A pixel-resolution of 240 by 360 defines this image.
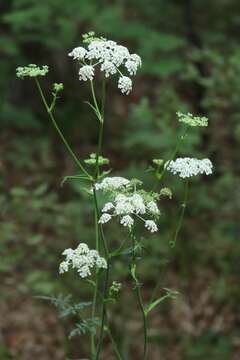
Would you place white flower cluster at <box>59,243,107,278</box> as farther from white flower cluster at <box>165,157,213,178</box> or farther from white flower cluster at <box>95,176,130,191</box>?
white flower cluster at <box>165,157,213,178</box>

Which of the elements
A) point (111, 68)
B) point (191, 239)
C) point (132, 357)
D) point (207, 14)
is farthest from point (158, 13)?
point (111, 68)

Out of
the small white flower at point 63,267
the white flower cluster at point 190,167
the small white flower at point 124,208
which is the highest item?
the white flower cluster at point 190,167

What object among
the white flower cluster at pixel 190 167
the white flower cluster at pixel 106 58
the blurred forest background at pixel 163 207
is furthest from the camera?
the blurred forest background at pixel 163 207

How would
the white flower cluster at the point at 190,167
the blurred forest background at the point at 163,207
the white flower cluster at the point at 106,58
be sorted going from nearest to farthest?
the white flower cluster at the point at 106,58 → the white flower cluster at the point at 190,167 → the blurred forest background at the point at 163,207

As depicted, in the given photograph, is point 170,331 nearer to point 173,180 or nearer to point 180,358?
point 180,358

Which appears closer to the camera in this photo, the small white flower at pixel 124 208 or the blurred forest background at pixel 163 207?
the small white flower at pixel 124 208

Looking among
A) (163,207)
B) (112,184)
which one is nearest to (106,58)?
(112,184)

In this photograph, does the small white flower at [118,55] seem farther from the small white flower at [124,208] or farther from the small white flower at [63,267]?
the small white flower at [63,267]

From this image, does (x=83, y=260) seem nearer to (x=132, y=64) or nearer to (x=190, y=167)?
(x=190, y=167)

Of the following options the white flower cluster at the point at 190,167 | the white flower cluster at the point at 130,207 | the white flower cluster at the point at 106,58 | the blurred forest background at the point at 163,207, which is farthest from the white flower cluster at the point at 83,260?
the blurred forest background at the point at 163,207
